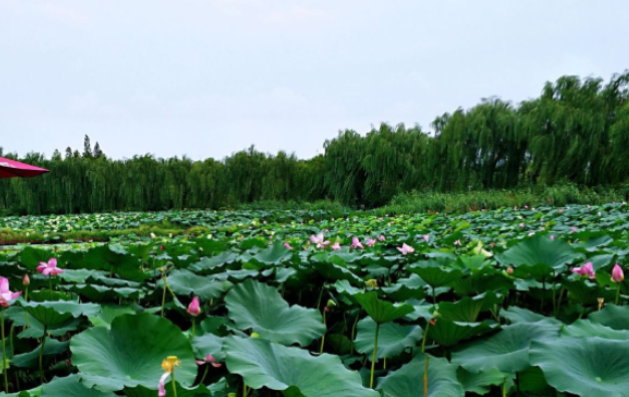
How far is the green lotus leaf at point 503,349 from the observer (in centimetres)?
86

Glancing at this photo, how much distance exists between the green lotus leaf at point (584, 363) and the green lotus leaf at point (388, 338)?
11.6 inches

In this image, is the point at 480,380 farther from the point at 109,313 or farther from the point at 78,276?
the point at 78,276

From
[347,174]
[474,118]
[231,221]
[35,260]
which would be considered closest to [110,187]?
[231,221]

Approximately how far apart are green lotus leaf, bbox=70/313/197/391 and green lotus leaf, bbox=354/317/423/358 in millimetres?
431

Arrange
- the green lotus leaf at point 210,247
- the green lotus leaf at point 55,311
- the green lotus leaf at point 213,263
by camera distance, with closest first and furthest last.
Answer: the green lotus leaf at point 55,311 → the green lotus leaf at point 213,263 → the green lotus leaf at point 210,247

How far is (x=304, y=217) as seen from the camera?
1273cm

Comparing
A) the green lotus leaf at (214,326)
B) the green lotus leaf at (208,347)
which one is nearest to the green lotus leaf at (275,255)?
the green lotus leaf at (214,326)

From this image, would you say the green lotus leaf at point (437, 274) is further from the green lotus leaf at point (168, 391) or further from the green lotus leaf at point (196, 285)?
the green lotus leaf at point (168, 391)

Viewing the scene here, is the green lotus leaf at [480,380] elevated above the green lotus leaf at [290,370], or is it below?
below

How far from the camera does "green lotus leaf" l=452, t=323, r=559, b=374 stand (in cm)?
86

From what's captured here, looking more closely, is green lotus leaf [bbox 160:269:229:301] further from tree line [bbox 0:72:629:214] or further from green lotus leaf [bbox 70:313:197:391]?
tree line [bbox 0:72:629:214]

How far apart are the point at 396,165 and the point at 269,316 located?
15.6 meters

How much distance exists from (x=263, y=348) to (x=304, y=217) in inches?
470

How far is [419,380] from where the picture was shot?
85 cm
